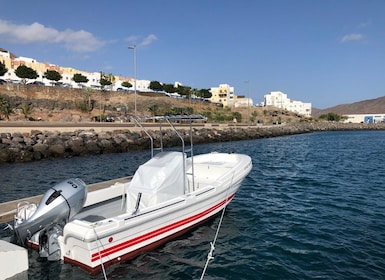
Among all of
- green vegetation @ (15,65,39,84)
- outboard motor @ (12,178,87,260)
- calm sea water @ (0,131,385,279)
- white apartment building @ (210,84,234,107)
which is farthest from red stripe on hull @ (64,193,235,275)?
white apartment building @ (210,84,234,107)

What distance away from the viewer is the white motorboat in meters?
6.06

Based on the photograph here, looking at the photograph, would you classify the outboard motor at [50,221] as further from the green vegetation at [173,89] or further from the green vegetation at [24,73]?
the green vegetation at [173,89]

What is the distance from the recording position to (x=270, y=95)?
553ft

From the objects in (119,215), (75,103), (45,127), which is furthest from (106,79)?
(119,215)

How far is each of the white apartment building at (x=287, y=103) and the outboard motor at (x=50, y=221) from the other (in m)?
161

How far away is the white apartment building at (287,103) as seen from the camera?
160 m

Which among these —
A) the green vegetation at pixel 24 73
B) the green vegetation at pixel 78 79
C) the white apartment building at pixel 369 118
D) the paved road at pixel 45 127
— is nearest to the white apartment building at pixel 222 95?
the white apartment building at pixel 369 118

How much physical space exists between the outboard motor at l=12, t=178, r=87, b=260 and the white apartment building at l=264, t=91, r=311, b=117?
161m

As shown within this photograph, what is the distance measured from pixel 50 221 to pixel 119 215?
1653mm

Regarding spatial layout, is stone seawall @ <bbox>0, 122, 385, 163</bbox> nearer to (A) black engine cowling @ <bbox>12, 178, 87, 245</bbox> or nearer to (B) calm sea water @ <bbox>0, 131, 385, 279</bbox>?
(B) calm sea water @ <bbox>0, 131, 385, 279</bbox>

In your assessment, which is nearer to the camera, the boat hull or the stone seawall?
the boat hull

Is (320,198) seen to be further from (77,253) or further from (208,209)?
(77,253)

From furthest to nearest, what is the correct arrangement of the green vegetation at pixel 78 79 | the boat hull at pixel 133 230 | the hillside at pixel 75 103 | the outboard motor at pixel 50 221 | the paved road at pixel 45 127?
the green vegetation at pixel 78 79 < the hillside at pixel 75 103 < the paved road at pixel 45 127 < the outboard motor at pixel 50 221 < the boat hull at pixel 133 230

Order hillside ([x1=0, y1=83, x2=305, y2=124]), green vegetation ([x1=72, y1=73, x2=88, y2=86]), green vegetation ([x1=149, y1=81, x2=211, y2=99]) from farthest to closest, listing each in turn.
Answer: green vegetation ([x1=149, y1=81, x2=211, y2=99])
green vegetation ([x1=72, y1=73, x2=88, y2=86])
hillside ([x1=0, y1=83, x2=305, y2=124])
